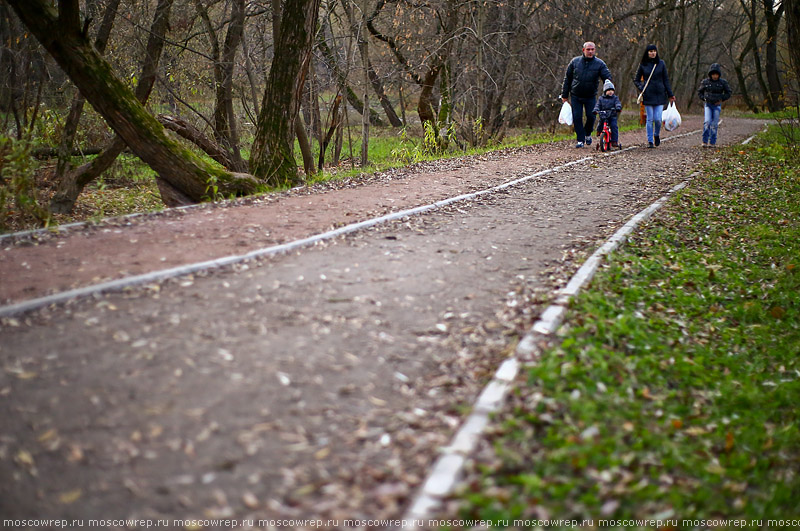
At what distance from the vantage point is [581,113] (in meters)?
15.8

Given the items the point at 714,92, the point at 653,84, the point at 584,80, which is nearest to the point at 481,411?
the point at 584,80

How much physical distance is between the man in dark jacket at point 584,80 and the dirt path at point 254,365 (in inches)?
340

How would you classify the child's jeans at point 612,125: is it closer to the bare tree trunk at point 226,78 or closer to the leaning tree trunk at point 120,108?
the bare tree trunk at point 226,78

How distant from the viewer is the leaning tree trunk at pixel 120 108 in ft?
27.3

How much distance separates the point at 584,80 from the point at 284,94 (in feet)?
25.6

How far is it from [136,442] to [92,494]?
1.21 ft

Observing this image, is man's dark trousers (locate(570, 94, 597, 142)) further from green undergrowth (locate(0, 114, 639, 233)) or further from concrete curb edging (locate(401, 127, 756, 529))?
concrete curb edging (locate(401, 127, 756, 529))

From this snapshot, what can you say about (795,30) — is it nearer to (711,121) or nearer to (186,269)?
(711,121)

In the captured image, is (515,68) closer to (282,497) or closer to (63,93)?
(63,93)

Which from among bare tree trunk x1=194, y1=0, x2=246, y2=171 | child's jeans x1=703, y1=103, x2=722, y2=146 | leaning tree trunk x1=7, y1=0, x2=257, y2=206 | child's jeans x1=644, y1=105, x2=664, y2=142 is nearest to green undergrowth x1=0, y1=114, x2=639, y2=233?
leaning tree trunk x1=7, y1=0, x2=257, y2=206

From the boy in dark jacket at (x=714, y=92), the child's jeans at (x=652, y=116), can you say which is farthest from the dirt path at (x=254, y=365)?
the boy in dark jacket at (x=714, y=92)

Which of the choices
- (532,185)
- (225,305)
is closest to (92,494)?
(225,305)

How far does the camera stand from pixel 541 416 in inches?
148

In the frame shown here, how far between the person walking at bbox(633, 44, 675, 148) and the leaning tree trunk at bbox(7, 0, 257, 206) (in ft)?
35.0
